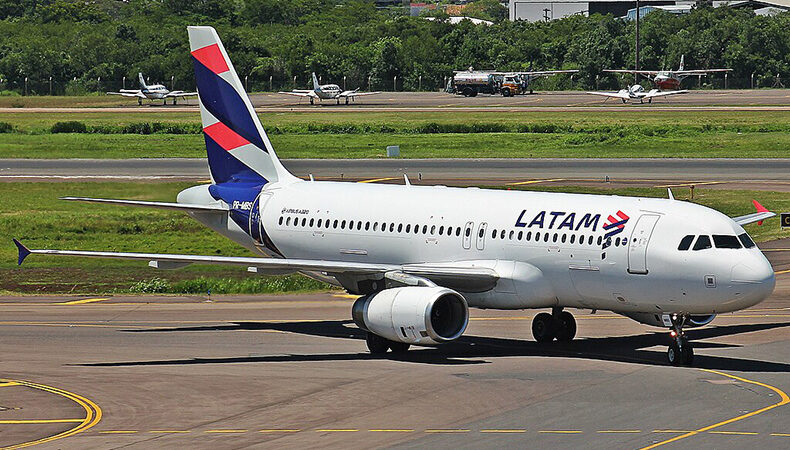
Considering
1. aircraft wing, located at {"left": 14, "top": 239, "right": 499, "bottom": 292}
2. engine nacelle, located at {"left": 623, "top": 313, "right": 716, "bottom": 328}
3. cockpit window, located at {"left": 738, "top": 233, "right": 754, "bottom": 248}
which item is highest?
cockpit window, located at {"left": 738, "top": 233, "right": 754, "bottom": 248}

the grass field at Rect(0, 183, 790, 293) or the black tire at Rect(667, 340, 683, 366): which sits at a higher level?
the black tire at Rect(667, 340, 683, 366)

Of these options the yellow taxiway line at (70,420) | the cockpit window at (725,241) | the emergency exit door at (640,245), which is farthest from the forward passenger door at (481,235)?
the yellow taxiway line at (70,420)

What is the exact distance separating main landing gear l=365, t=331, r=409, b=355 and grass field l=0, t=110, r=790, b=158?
6561 centimetres

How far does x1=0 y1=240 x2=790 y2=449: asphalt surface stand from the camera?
1097 inches

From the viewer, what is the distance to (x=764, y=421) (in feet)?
92.8

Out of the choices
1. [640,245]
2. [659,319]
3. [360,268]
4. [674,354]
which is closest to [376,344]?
[360,268]

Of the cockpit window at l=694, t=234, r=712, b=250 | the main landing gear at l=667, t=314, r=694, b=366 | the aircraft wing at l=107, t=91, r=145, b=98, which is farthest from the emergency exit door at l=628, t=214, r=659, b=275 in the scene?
the aircraft wing at l=107, t=91, r=145, b=98

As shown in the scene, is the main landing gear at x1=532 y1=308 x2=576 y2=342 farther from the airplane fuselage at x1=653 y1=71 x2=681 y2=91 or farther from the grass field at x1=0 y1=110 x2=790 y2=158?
the airplane fuselage at x1=653 y1=71 x2=681 y2=91

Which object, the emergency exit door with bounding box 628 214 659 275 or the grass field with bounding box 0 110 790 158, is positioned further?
the grass field with bounding box 0 110 790 158

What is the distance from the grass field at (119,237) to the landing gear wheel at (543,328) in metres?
14.3

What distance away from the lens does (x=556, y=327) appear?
38969mm

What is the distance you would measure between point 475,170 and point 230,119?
4698 cm

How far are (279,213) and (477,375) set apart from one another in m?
12.0

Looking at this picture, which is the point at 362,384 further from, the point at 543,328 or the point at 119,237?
the point at 119,237
